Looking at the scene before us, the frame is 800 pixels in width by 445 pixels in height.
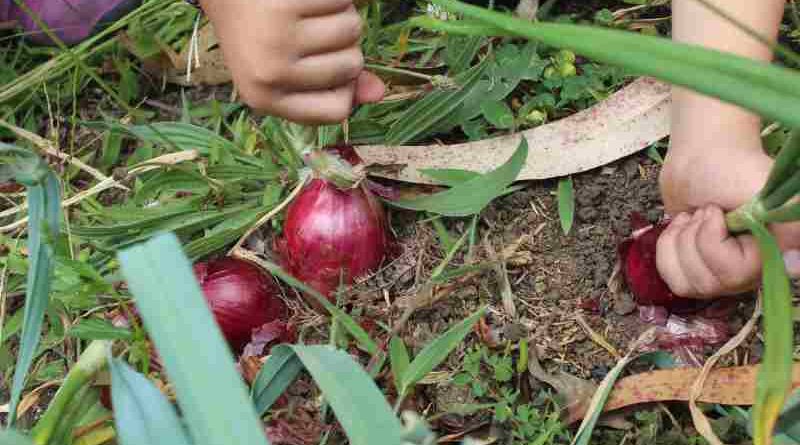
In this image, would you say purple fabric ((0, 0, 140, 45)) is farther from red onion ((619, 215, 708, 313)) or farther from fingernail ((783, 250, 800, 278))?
fingernail ((783, 250, 800, 278))

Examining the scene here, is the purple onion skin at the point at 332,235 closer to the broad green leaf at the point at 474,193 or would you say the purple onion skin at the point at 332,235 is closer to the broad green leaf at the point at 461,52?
the broad green leaf at the point at 474,193

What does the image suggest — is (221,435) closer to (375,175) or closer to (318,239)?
(318,239)

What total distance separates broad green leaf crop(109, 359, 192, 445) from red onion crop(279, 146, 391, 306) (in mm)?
425

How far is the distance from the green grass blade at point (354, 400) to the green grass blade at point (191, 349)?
0.10m

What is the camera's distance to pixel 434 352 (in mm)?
972

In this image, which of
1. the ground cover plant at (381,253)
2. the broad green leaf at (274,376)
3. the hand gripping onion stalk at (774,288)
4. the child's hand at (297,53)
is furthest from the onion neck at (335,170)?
the hand gripping onion stalk at (774,288)

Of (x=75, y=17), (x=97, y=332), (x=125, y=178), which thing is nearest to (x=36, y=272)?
(x=97, y=332)

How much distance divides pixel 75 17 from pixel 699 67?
1.32 metres

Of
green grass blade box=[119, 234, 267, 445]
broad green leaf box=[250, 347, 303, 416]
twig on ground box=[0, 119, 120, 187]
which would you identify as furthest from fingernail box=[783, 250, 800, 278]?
twig on ground box=[0, 119, 120, 187]

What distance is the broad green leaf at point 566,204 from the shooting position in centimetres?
111

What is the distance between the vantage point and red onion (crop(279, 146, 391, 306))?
1026 millimetres

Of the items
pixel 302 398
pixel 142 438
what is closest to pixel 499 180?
pixel 302 398

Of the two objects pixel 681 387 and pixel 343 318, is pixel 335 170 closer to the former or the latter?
pixel 343 318

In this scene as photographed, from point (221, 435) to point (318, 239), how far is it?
571 millimetres
